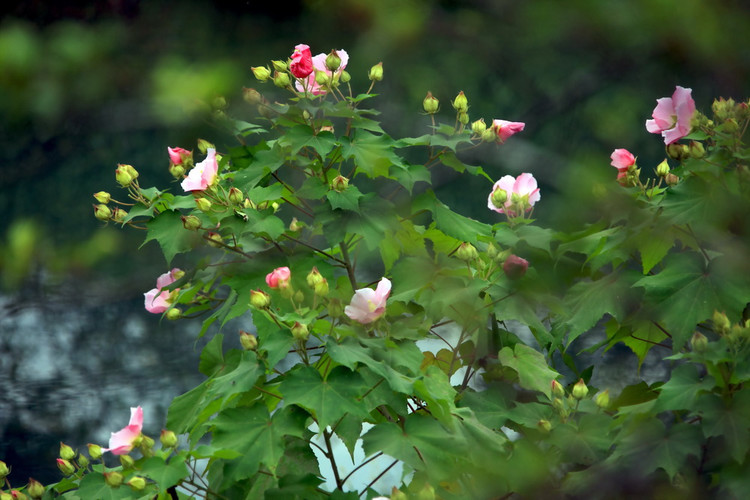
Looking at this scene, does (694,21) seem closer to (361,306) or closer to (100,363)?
(361,306)

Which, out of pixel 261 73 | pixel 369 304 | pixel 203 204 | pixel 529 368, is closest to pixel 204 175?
pixel 203 204

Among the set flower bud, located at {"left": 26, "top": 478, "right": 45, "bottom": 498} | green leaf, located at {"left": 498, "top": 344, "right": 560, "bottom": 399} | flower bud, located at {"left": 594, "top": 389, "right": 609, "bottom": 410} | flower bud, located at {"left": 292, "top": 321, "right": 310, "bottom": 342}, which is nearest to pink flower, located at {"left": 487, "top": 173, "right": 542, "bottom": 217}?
green leaf, located at {"left": 498, "top": 344, "right": 560, "bottom": 399}

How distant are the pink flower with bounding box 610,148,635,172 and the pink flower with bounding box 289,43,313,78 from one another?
45cm

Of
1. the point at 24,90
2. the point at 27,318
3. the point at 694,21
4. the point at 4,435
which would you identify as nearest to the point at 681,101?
the point at 694,21

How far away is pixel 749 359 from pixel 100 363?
229cm

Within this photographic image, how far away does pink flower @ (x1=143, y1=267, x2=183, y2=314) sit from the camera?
1343 mm

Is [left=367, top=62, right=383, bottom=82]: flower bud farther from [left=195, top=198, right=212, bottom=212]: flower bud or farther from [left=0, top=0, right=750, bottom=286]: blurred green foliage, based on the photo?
[left=195, top=198, right=212, bottom=212]: flower bud

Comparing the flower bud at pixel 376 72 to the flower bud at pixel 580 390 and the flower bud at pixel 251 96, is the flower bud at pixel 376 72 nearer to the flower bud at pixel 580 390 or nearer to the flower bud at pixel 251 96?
the flower bud at pixel 251 96

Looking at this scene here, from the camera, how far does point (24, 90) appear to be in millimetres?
824

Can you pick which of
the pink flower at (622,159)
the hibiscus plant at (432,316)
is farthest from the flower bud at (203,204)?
the pink flower at (622,159)

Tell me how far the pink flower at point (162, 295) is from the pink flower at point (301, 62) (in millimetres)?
362

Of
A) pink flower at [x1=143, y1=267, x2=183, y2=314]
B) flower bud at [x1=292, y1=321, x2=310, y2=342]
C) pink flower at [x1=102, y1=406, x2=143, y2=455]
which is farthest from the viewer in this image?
pink flower at [x1=143, y1=267, x2=183, y2=314]

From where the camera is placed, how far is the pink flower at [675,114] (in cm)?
114

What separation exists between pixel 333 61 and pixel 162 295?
453 mm
